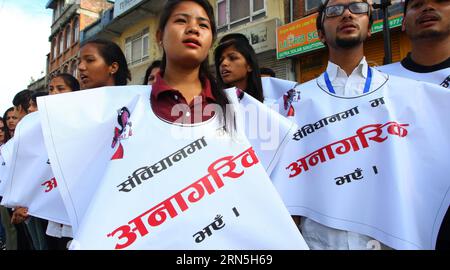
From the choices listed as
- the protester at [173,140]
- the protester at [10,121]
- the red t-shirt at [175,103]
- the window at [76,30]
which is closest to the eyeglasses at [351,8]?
the protester at [173,140]

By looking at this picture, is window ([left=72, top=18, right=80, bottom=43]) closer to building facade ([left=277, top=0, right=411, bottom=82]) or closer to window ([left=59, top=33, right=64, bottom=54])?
window ([left=59, top=33, right=64, bottom=54])

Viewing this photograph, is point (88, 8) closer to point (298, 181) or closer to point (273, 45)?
point (273, 45)

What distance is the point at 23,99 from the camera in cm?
422

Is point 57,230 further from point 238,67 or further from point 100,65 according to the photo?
point 238,67

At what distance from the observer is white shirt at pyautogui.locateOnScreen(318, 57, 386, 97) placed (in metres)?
1.63

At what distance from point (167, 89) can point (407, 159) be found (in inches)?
41.0

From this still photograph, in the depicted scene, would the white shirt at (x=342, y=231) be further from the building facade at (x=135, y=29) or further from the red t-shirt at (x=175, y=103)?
the building facade at (x=135, y=29)

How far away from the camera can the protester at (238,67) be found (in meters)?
2.64

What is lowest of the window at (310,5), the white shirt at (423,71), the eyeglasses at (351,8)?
the white shirt at (423,71)

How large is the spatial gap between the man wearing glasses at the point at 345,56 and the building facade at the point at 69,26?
21.3 metres

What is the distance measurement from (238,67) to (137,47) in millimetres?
14281
